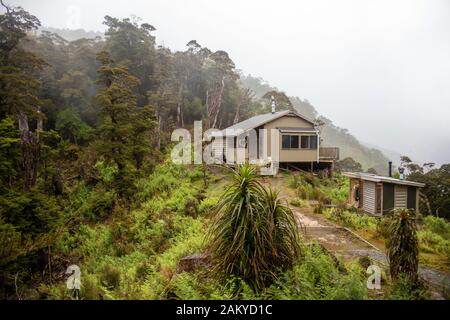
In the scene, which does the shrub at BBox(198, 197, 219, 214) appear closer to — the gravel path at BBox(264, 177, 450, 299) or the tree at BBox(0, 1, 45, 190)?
the gravel path at BBox(264, 177, 450, 299)

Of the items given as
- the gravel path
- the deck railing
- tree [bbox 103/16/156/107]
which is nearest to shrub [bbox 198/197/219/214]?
the gravel path

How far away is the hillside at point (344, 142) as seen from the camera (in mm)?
79000

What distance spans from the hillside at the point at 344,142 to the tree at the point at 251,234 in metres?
70.4

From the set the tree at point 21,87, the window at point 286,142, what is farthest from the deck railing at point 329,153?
the tree at point 21,87

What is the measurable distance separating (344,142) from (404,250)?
88438 mm

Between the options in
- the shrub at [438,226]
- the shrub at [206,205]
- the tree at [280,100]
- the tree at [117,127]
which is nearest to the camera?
the shrub at [438,226]

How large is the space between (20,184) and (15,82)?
7085 mm

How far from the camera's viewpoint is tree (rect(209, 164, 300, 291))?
213 inches

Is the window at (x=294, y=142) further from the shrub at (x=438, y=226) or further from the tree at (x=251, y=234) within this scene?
the tree at (x=251, y=234)

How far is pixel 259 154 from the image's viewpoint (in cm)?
2358

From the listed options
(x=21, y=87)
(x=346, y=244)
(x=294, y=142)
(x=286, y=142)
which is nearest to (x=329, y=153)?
(x=294, y=142)

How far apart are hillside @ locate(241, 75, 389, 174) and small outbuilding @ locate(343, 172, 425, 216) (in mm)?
59905

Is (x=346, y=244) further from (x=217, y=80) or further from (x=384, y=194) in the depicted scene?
(x=217, y=80)
